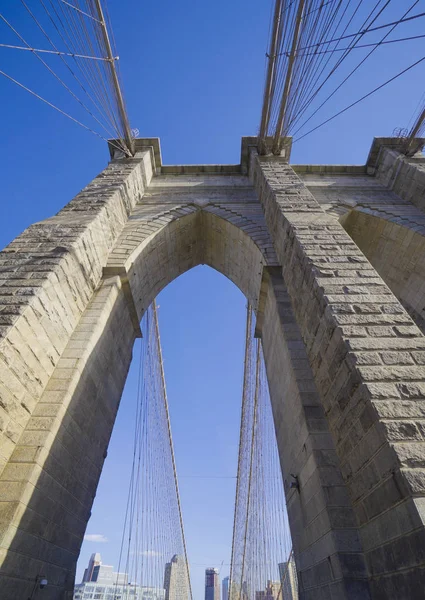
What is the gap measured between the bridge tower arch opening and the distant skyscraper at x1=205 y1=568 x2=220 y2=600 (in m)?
92.5

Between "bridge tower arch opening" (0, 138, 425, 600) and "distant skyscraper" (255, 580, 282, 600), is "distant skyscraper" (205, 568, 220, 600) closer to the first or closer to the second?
"distant skyscraper" (255, 580, 282, 600)

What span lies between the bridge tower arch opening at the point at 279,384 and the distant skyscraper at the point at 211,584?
92.5 m

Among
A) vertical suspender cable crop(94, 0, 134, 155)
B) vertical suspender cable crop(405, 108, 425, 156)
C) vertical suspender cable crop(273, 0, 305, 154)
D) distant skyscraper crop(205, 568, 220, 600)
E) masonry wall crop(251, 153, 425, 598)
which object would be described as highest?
distant skyscraper crop(205, 568, 220, 600)

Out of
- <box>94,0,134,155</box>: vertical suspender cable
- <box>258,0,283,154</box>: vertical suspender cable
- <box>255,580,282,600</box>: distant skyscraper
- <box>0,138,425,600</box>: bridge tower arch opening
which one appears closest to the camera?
<box>0,138,425,600</box>: bridge tower arch opening

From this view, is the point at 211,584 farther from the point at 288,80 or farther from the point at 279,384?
the point at 288,80

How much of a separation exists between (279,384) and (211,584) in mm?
97508

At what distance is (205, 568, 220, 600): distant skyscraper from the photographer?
72.3 m

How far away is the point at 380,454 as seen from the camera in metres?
2.19

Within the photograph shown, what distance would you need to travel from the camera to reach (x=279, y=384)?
A: 4.67 meters

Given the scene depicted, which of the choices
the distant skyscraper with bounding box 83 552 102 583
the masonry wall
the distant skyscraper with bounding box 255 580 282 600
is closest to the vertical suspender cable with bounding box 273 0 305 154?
the masonry wall

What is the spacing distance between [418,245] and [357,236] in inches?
52.7

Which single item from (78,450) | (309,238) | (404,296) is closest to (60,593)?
(78,450)

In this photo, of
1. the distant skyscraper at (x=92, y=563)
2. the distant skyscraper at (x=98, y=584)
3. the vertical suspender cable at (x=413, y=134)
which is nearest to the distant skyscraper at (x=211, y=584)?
the distant skyscraper at (x=98, y=584)

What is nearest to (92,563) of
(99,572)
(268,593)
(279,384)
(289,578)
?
(99,572)
